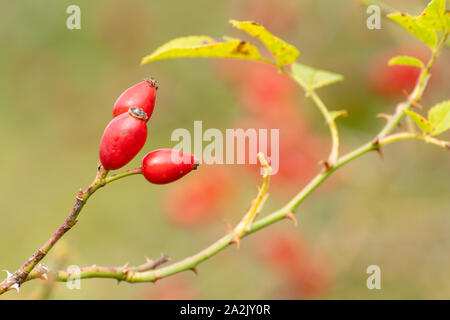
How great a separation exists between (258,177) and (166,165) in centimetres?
187

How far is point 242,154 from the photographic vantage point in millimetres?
2240

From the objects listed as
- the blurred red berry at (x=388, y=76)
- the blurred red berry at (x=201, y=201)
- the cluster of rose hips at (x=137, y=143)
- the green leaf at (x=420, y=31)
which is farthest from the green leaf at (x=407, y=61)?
the blurred red berry at (x=201, y=201)

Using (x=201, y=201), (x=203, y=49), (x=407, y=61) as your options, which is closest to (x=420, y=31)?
Answer: (x=407, y=61)

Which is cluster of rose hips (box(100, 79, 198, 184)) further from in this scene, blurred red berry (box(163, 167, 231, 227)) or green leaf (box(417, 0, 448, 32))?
blurred red berry (box(163, 167, 231, 227))

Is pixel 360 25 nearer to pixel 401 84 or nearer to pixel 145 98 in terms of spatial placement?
pixel 401 84

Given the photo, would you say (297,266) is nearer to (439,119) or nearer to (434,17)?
(439,119)

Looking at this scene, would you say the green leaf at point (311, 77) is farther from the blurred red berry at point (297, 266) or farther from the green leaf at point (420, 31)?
the blurred red berry at point (297, 266)

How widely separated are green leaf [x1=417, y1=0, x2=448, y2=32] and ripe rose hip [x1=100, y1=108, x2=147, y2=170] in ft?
1.59

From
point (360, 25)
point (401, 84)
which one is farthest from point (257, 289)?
point (360, 25)

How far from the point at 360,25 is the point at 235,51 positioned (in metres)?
2.08

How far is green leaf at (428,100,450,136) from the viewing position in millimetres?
955

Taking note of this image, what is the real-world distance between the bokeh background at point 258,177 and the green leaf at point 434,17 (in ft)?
2.41

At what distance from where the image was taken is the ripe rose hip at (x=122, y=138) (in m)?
0.76

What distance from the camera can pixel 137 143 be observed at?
0.78 meters
